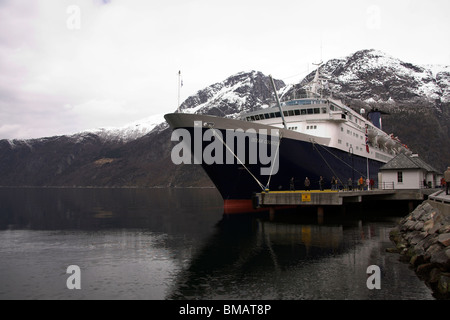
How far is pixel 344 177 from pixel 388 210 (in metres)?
6.58

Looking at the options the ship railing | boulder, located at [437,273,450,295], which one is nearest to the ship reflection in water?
boulder, located at [437,273,450,295]

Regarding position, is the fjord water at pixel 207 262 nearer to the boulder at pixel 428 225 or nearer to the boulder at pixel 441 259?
the boulder at pixel 441 259

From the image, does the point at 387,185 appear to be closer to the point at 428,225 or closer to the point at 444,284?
the point at 428,225

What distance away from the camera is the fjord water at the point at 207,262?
1397 cm

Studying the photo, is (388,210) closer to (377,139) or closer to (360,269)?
(377,139)

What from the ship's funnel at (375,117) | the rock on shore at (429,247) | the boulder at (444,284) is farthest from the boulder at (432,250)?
the ship's funnel at (375,117)

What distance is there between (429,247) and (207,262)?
33.8 feet

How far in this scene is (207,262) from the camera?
1873cm

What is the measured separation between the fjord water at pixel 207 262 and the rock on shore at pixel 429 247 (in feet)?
1.88

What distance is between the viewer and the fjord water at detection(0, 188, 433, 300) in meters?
14.0
